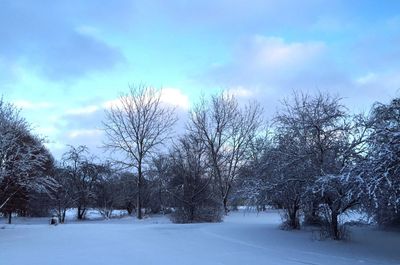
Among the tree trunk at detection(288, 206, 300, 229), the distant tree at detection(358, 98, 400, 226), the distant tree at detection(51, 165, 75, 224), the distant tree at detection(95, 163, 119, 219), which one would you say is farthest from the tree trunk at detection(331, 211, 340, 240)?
the distant tree at detection(95, 163, 119, 219)

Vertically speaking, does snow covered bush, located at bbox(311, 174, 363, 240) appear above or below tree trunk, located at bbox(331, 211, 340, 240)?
above

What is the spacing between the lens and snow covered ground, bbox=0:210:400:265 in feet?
41.6

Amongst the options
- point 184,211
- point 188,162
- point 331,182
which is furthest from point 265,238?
point 188,162

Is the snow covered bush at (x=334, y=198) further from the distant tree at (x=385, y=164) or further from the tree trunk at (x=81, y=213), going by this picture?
the tree trunk at (x=81, y=213)

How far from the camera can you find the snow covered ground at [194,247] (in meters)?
12.7

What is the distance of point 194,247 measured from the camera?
1552 cm

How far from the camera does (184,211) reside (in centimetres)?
2889

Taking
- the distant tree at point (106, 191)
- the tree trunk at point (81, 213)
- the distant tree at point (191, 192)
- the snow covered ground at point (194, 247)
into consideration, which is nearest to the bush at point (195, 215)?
the distant tree at point (191, 192)

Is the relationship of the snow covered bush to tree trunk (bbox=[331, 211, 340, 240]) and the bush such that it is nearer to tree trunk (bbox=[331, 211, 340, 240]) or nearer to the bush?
tree trunk (bbox=[331, 211, 340, 240])

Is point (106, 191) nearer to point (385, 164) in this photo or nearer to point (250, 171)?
point (250, 171)

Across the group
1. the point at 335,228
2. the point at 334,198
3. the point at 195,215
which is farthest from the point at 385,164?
the point at 195,215

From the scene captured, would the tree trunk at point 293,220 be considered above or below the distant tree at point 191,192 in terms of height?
below

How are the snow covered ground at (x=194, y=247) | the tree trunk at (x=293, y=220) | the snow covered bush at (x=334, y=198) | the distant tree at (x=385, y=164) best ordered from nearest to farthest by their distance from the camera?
the distant tree at (x=385, y=164)
the snow covered ground at (x=194, y=247)
the snow covered bush at (x=334, y=198)
the tree trunk at (x=293, y=220)

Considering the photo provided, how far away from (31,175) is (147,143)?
16.8 meters
